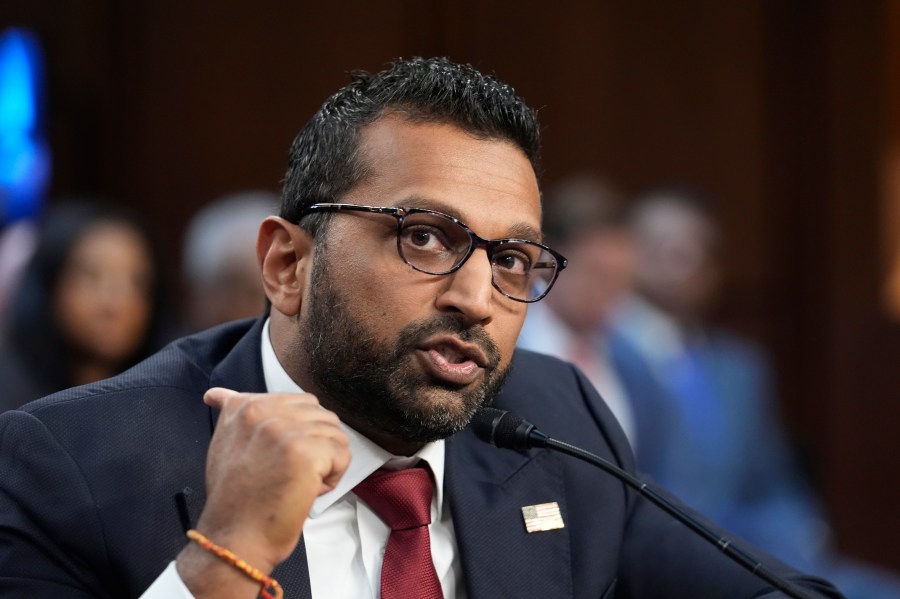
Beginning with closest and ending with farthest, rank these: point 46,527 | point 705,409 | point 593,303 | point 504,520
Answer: point 46,527
point 504,520
point 593,303
point 705,409

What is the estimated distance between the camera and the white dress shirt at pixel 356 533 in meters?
1.72

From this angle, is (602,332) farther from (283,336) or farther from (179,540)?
(179,540)

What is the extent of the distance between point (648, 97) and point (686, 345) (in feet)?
Answer: 4.40

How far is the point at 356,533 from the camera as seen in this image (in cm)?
177

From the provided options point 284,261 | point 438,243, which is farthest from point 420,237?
point 284,261

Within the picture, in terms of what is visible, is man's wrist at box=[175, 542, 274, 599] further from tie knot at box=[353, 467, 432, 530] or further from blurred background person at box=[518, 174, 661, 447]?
blurred background person at box=[518, 174, 661, 447]

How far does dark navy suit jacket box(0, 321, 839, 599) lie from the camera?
5.10 ft

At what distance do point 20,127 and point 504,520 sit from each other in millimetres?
3344

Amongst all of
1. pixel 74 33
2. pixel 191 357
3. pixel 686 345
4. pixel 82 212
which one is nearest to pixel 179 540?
pixel 191 357

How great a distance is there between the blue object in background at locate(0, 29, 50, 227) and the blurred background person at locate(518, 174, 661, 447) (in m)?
1.98

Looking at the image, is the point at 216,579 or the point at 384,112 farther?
the point at 384,112

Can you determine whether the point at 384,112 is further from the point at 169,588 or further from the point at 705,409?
the point at 705,409

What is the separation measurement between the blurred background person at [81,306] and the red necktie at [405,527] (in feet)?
5.31

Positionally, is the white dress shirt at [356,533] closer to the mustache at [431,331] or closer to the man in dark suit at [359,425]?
the man in dark suit at [359,425]
